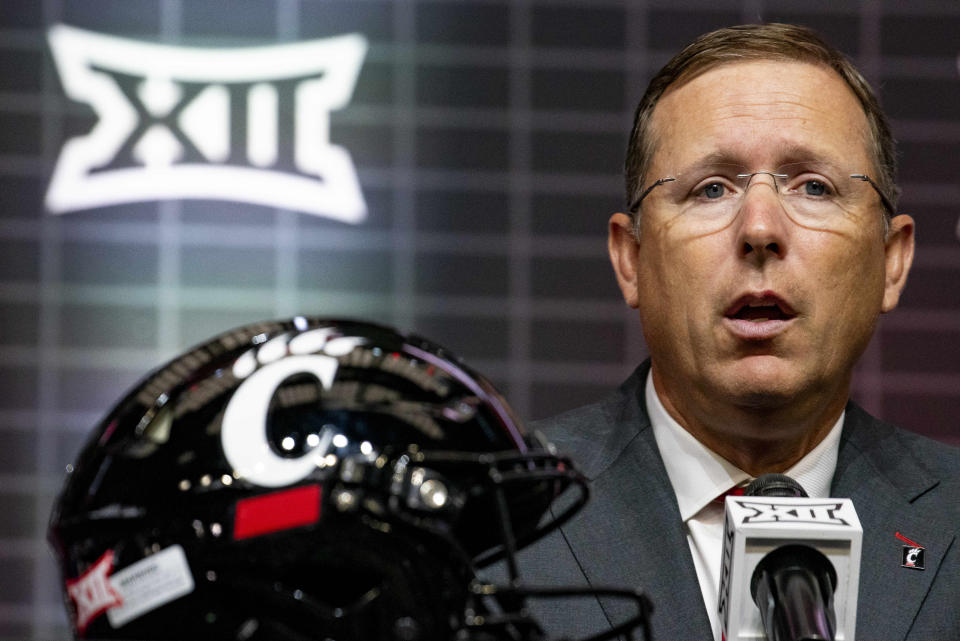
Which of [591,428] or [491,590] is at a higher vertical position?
[491,590]

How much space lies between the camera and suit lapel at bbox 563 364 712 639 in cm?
150

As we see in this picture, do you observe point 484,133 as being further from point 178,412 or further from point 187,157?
point 178,412

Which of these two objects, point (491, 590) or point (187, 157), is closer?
point (491, 590)

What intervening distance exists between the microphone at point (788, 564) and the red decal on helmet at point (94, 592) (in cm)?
50

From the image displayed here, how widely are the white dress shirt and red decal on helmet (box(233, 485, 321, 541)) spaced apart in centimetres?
82

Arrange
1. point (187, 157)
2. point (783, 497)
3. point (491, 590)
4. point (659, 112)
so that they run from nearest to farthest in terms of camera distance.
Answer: point (491, 590) < point (783, 497) < point (659, 112) < point (187, 157)

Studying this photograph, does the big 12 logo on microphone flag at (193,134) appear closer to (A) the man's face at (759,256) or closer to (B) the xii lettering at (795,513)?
(A) the man's face at (759,256)

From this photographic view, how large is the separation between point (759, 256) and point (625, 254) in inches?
13.5

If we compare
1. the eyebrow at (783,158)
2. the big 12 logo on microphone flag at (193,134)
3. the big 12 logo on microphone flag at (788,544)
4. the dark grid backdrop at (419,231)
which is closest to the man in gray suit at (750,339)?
the eyebrow at (783,158)

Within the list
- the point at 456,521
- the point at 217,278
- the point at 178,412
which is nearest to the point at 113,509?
the point at 178,412

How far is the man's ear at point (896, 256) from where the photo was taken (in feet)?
5.70

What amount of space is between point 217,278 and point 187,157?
33 cm

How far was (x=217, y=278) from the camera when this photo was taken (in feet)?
10.3

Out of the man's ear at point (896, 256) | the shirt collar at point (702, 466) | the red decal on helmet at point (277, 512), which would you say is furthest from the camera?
the man's ear at point (896, 256)
